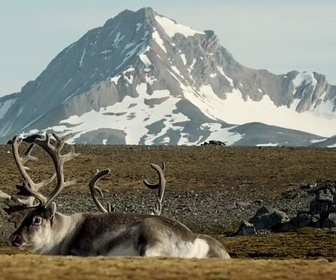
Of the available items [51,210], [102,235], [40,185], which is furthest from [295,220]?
[102,235]

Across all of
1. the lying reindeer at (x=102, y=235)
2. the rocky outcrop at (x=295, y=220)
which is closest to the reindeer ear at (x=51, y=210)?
the lying reindeer at (x=102, y=235)

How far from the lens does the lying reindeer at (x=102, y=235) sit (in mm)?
23219

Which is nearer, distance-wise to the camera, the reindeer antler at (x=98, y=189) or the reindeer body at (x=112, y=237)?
the reindeer body at (x=112, y=237)

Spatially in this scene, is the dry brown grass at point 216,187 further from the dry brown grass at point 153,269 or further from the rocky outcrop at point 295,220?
the rocky outcrop at point 295,220

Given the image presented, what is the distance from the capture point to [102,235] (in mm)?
24312

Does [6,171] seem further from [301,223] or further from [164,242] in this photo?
[164,242]

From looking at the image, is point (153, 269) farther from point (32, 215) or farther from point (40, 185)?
point (40, 185)

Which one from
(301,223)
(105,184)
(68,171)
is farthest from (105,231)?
(68,171)

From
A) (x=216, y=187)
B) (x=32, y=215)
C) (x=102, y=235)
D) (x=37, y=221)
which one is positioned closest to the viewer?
(x=102, y=235)

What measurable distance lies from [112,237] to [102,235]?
307 millimetres

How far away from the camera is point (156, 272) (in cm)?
1908

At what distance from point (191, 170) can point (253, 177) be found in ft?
20.9

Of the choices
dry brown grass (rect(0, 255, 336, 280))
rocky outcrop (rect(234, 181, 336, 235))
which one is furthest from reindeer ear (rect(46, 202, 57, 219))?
rocky outcrop (rect(234, 181, 336, 235))

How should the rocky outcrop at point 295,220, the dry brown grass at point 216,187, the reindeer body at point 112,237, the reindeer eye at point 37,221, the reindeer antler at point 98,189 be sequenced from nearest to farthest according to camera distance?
the dry brown grass at point 216,187, the reindeer body at point 112,237, the reindeer eye at point 37,221, the reindeer antler at point 98,189, the rocky outcrop at point 295,220
